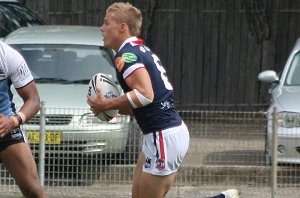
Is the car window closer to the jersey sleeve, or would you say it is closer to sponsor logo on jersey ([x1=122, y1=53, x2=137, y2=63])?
the jersey sleeve

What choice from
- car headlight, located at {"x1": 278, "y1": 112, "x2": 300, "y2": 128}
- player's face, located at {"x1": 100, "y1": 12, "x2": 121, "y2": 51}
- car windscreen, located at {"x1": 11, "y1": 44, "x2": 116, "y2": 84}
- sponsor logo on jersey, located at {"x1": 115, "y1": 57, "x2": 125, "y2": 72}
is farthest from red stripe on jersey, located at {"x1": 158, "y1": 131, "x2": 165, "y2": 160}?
car windscreen, located at {"x1": 11, "y1": 44, "x2": 116, "y2": 84}

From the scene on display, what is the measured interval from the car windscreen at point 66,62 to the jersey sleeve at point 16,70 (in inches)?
179

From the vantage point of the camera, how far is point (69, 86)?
36.3 ft

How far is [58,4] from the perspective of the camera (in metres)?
17.0

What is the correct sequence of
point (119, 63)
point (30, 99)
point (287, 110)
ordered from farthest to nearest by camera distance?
point (287, 110) < point (30, 99) < point (119, 63)

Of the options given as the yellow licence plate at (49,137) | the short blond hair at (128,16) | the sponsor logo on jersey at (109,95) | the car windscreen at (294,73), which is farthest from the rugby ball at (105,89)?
the car windscreen at (294,73)

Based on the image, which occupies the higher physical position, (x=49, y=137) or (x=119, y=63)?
(x=119, y=63)

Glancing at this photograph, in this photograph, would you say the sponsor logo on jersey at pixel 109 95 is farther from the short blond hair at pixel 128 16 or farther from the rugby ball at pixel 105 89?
the short blond hair at pixel 128 16

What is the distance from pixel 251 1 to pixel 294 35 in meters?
0.97

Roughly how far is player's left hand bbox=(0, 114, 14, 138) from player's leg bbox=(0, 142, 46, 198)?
0.80ft

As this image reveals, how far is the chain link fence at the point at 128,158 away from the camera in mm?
9961

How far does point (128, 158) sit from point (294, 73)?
291 cm

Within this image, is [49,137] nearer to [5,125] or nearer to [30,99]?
[30,99]

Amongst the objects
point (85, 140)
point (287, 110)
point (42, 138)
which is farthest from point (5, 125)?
point (287, 110)
